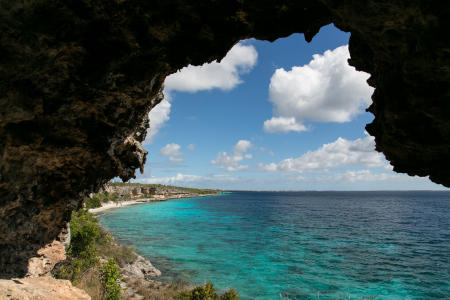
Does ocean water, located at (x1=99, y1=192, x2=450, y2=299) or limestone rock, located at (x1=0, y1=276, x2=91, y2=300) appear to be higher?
limestone rock, located at (x1=0, y1=276, x2=91, y2=300)

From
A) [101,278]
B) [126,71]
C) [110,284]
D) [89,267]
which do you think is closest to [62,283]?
[110,284]

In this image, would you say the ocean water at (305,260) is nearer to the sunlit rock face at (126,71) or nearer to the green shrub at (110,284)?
the green shrub at (110,284)

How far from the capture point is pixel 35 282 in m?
7.47

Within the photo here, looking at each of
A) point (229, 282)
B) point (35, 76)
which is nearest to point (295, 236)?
point (229, 282)

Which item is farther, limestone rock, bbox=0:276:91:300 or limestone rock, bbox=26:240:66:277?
limestone rock, bbox=26:240:66:277

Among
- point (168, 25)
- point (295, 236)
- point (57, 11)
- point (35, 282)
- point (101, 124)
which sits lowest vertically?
point (295, 236)

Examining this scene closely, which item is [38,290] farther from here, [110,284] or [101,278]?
[101,278]

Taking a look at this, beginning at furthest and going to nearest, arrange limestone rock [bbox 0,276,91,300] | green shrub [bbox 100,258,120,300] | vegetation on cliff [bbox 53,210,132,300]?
vegetation on cliff [bbox 53,210,132,300] < green shrub [bbox 100,258,120,300] < limestone rock [bbox 0,276,91,300]

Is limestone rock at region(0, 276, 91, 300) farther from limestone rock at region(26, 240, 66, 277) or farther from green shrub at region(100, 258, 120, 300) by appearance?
green shrub at region(100, 258, 120, 300)

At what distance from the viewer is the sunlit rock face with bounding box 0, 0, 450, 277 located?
714cm

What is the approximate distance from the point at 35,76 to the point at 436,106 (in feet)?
44.0

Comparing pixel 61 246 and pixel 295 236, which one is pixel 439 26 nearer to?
pixel 61 246

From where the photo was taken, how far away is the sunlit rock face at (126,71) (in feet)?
23.4

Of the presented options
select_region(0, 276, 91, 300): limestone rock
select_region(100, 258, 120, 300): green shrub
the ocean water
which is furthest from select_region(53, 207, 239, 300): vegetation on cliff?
select_region(0, 276, 91, 300): limestone rock
